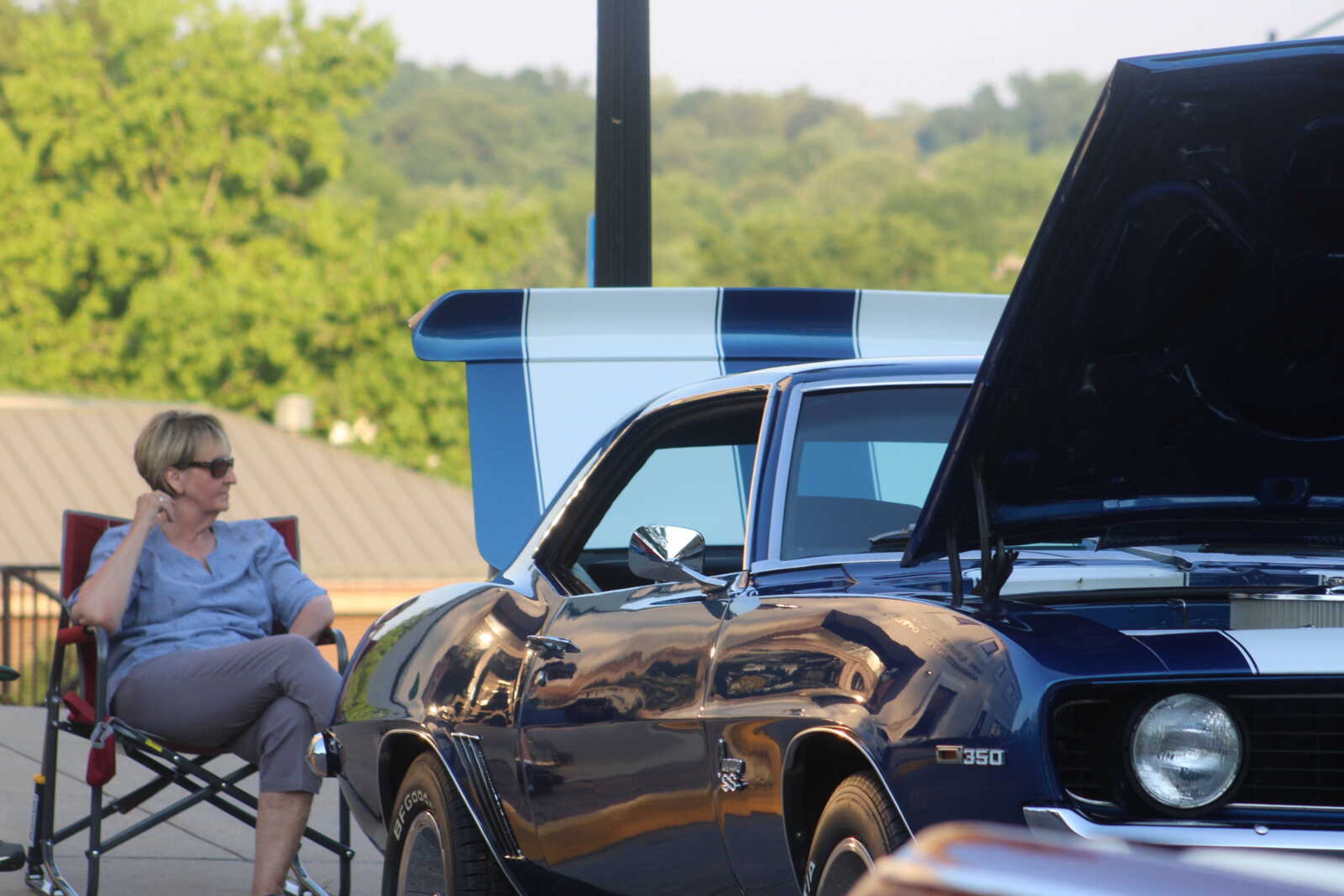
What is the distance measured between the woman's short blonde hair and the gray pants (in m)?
0.69

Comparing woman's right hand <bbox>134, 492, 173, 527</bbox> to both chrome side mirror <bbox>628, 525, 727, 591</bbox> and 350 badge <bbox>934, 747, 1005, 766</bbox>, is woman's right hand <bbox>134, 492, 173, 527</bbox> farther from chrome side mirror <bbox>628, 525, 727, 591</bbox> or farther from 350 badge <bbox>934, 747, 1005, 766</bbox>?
350 badge <bbox>934, 747, 1005, 766</bbox>

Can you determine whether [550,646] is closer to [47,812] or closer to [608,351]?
[47,812]

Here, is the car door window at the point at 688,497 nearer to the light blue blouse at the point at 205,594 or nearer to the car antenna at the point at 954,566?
the car antenna at the point at 954,566

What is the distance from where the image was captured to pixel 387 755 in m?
5.24

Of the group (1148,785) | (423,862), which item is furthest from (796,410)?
(423,862)

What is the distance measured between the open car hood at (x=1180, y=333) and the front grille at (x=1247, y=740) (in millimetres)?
551

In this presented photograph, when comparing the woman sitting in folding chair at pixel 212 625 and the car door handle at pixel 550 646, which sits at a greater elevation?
the car door handle at pixel 550 646

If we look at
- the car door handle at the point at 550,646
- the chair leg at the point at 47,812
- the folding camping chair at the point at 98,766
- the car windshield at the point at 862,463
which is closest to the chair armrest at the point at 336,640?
the folding camping chair at the point at 98,766

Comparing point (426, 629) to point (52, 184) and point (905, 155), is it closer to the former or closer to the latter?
point (52, 184)

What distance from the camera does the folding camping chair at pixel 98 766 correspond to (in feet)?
20.0

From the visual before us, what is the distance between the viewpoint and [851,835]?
10.9 ft

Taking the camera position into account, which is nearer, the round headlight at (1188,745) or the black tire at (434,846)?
the round headlight at (1188,745)

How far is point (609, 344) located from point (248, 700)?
199 cm

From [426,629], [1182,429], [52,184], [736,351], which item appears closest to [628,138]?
[736,351]
